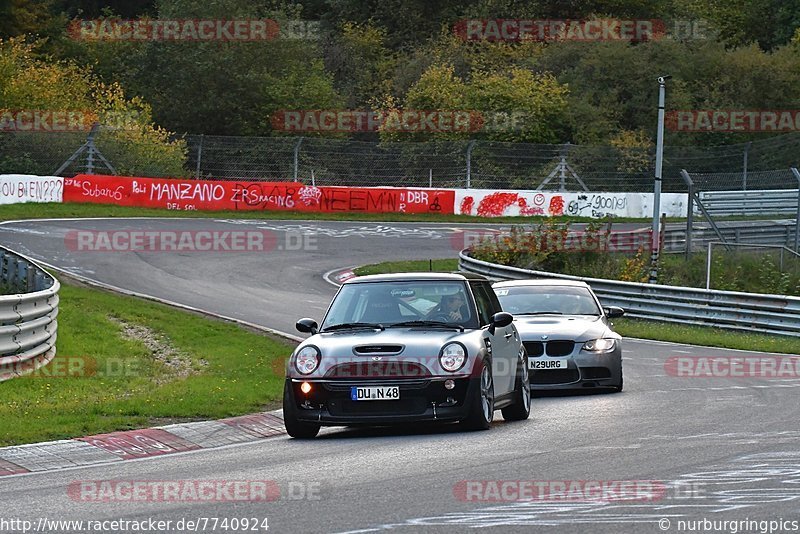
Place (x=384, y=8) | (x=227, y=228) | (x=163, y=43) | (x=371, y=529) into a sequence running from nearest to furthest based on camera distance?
(x=371, y=529) < (x=227, y=228) < (x=163, y=43) < (x=384, y=8)

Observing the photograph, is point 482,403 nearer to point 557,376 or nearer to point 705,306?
point 557,376

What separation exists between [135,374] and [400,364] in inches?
249

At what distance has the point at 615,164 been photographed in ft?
162

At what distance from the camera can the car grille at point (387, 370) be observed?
1260 cm

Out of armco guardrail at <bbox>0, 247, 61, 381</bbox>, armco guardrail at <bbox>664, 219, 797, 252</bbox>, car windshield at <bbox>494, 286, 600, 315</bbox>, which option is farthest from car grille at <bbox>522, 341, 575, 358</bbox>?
armco guardrail at <bbox>664, 219, 797, 252</bbox>

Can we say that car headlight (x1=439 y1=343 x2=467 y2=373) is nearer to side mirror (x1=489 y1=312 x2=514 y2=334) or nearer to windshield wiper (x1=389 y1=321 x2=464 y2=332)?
windshield wiper (x1=389 y1=321 x2=464 y2=332)

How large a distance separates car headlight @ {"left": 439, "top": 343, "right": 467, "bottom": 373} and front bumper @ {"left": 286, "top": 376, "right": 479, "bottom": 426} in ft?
0.35

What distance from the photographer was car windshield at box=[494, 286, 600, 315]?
1853 cm

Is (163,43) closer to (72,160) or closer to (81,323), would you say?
(72,160)

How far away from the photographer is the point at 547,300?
18.8m

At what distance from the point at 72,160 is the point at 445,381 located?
35608 mm

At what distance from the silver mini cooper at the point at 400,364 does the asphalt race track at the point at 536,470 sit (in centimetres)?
26

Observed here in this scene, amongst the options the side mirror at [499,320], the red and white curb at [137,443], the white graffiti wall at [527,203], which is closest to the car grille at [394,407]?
the red and white curb at [137,443]

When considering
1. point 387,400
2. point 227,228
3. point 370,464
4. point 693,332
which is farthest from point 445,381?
point 227,228
